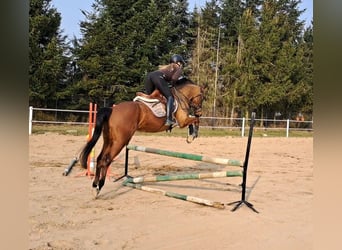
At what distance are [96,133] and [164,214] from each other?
3.14 ft

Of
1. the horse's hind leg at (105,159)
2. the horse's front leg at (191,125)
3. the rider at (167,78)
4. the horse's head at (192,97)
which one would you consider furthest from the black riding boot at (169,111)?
the horse's hind leg at (105,159)

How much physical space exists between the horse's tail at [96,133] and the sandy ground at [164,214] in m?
0.44

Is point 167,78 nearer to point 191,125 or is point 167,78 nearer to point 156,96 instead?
point 156,96

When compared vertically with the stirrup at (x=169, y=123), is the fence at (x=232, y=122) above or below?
below

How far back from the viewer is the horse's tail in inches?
128

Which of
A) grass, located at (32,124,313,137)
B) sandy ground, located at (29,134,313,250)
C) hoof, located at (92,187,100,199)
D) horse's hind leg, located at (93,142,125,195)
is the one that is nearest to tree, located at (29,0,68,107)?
grass, located at (32,124,313,137)

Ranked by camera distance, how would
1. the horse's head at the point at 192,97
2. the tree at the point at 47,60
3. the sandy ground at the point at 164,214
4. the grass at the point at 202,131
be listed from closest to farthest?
the sandy ground at the point at 164,214
the horse's head at the point at 192,97
the tree at the point at 47,60
the grass at the point at 202,131

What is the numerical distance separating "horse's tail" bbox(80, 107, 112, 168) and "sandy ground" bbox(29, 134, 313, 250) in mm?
440

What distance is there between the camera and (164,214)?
3109 mm

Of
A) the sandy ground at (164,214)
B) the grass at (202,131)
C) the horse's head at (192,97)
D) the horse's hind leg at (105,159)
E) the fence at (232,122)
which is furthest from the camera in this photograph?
the fence at (232,122)

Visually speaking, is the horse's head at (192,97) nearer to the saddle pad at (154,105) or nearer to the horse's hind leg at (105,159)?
the saddle pad at (154,105)

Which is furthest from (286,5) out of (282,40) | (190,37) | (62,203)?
(62,203)

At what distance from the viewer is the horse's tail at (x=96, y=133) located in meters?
3.26

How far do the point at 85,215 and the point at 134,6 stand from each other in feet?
28.2
